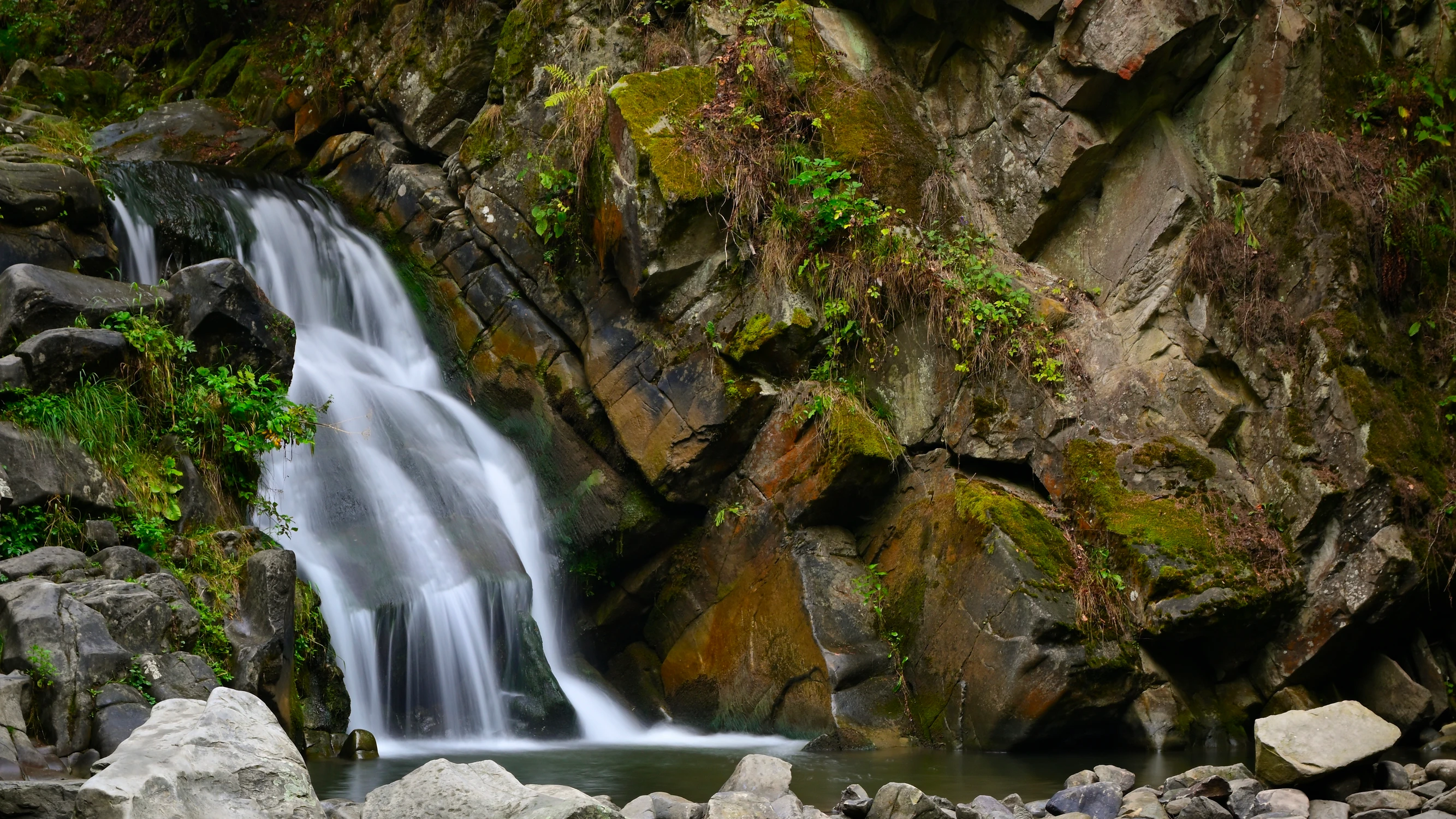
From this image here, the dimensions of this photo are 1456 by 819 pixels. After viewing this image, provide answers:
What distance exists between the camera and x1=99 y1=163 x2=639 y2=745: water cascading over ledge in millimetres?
7812

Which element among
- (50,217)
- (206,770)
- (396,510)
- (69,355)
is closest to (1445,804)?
(206,770)

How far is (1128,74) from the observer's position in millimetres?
8984

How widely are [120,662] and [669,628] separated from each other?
4.76 metres

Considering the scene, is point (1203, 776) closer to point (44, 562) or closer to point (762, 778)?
point (762, 778)

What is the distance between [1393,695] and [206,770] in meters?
7.68

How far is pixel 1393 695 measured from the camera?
7.86m

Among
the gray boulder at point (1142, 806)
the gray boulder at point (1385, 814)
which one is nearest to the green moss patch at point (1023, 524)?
the gray boulder at point (1142, 806)

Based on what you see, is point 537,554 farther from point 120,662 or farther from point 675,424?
point 120,662

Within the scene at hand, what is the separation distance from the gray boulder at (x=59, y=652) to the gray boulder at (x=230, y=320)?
2486 mm

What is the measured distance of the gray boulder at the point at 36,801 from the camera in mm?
3689

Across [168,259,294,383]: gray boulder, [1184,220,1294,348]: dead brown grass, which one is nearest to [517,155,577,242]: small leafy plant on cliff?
[168,259,294,383]: gray boulder

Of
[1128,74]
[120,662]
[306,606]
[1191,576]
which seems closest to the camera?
[120,662]

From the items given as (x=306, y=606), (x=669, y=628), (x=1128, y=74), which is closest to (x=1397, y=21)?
(x=1128, y=74)

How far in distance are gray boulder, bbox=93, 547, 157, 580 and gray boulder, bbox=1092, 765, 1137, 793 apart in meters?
5.23
